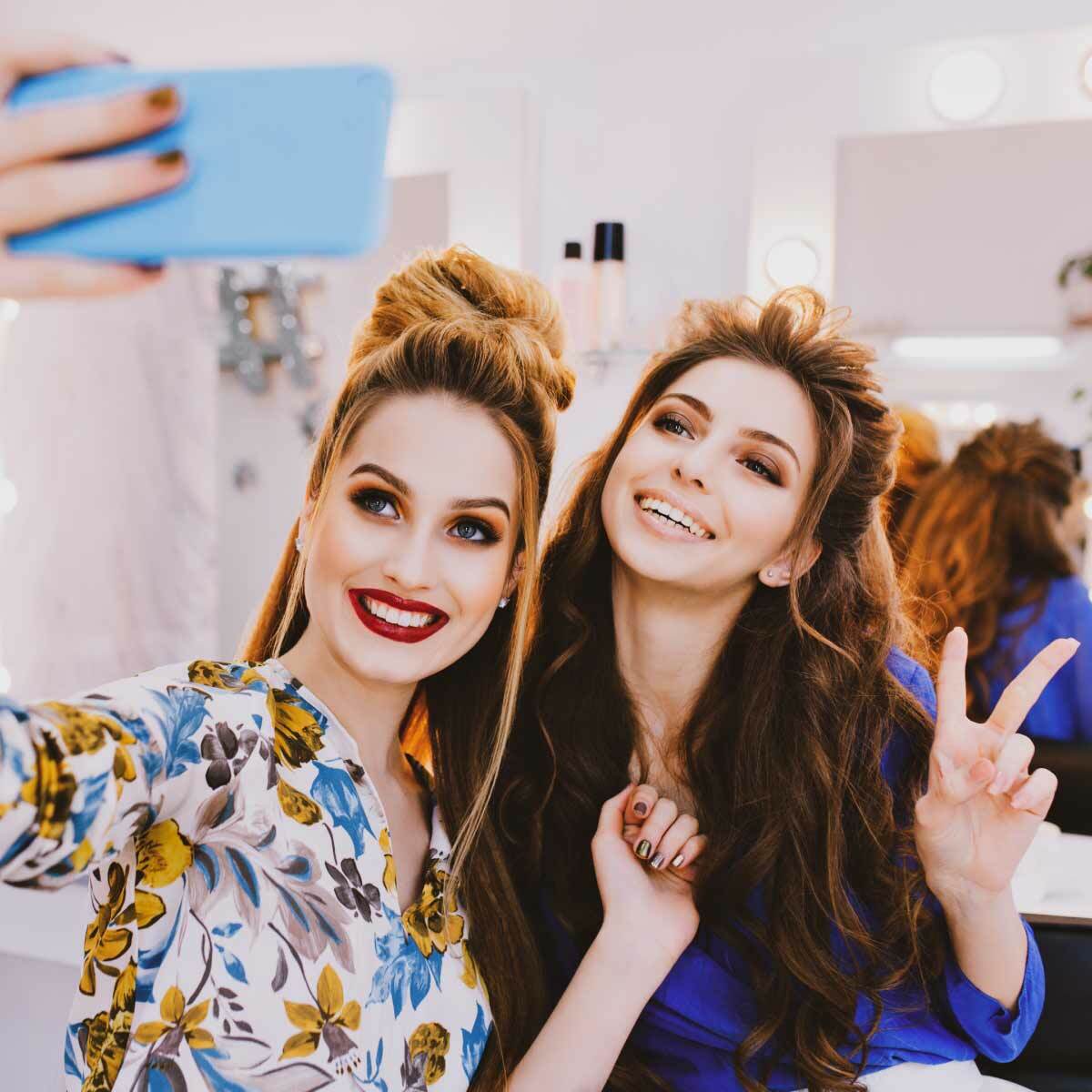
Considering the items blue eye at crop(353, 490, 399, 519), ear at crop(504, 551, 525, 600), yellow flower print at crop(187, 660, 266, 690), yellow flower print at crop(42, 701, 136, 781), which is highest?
blue eye at crop(353, 490, 399, 519)

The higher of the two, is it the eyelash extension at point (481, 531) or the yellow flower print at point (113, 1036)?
the eyelash extension at point (481, 531)

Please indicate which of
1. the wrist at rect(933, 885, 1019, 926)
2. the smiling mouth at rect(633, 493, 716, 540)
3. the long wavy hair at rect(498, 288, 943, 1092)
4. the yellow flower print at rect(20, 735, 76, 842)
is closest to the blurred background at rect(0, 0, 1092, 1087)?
the long wavy hair at rect(498, 288, 943, 1092)

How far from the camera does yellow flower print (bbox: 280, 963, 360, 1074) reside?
28.7 inches

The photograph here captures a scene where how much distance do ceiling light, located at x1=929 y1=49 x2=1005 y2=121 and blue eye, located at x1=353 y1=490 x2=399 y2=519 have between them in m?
1.18

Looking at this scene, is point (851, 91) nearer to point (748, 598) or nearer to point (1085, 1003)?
point (748, 598)

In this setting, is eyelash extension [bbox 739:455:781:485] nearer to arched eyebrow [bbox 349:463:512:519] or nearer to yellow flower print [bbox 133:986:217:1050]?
arched eyebrow [bbox 349:463:512:519]

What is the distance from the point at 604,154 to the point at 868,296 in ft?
1.61

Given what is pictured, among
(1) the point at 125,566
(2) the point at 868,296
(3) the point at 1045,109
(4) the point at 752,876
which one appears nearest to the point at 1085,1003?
(4) the point at 752,876

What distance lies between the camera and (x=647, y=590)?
1142 mm

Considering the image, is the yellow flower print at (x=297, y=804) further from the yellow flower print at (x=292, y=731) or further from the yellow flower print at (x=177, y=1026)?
the yellow flower print at (x=177, y=1026)

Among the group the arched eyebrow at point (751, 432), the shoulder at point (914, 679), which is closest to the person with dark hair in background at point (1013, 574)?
the shoulder at point (914, 679)

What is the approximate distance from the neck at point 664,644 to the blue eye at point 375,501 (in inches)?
13.8

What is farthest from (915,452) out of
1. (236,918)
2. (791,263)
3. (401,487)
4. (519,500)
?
(236,918)

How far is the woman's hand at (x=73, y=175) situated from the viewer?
334mm
